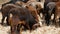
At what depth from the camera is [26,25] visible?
296 inches

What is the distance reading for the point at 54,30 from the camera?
7.96 metres

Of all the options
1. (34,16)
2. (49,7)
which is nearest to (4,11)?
(34,16)

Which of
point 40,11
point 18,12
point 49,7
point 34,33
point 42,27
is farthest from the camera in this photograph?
point 40,11

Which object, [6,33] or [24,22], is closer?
[24,22]

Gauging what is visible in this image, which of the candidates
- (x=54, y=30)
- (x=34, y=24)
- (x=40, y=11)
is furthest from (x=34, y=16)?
(x=40, y=11)

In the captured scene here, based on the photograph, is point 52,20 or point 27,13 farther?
point 52,20

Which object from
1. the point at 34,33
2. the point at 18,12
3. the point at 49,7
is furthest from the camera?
the point at 49,7

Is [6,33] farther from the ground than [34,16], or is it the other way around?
[34,16]

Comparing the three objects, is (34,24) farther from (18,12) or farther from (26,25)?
(18,12)

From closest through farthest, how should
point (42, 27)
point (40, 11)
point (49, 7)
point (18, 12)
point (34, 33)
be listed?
point (18, 12)
point (34, 33)
point (42, 27)
point (49, 7)
point (40, 11)

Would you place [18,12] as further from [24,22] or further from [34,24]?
[34,24]

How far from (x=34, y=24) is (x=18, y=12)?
3.99 feet

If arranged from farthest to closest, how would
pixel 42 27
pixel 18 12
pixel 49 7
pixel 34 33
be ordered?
pixel 49 7
pixel 42 27
pixel 34 33
pixel 18 12

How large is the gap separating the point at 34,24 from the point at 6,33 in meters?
1.13
